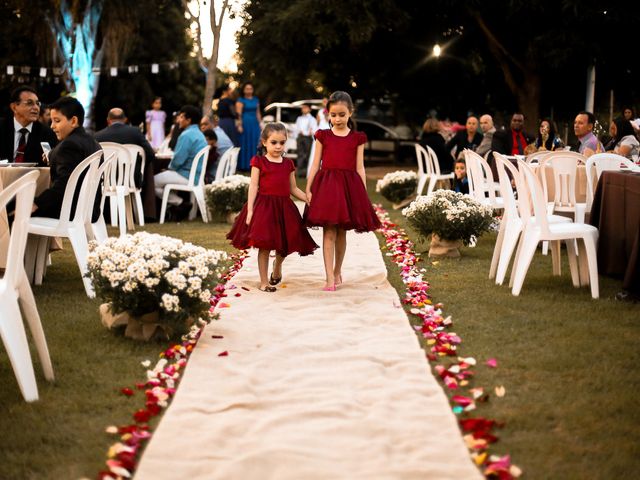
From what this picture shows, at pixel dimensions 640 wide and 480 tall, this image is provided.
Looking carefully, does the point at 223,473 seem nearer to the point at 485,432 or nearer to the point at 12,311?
the point at 485,432

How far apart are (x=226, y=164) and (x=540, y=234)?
26.8ft

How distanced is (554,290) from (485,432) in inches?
154

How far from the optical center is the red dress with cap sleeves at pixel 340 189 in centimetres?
749

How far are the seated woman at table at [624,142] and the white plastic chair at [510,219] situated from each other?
2429mm

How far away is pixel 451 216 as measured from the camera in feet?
30.8

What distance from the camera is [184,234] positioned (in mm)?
11820

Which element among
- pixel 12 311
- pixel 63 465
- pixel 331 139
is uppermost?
pixel 331 139

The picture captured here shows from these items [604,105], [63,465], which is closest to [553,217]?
[63,465]

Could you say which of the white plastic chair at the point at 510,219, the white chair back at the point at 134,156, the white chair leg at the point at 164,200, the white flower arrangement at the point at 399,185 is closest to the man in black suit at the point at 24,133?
the white chair back at the point at 134,156

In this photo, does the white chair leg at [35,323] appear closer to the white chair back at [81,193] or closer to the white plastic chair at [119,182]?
the white chair back at [81,193]

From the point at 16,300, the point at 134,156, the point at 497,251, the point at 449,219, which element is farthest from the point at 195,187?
the point at 16,300

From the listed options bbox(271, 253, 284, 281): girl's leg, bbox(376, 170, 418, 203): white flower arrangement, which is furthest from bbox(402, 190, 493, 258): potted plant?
bbox(376, 170, 418, 203): white flower arrangement

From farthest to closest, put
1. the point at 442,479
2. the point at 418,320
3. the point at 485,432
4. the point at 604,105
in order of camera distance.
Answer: the point at 604,105
the point at 418,320
the point at 485,432
the point at 442,479

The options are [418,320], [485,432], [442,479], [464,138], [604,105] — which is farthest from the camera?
[604,105]
